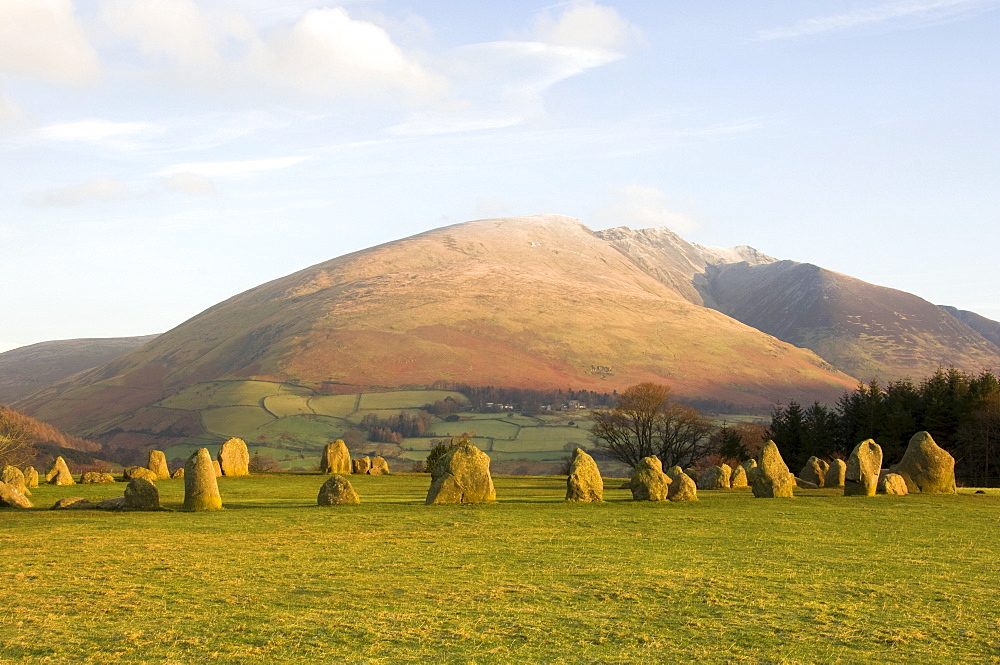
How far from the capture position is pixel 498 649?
1175cm

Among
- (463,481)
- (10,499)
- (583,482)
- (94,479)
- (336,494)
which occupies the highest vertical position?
(463,481)

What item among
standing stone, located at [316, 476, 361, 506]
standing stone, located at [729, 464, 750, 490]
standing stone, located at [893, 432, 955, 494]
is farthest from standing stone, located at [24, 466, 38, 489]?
standing stone, located at [893, 432, 955, 494]

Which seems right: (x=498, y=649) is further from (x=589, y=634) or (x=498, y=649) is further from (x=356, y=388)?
(x=356, y=388)

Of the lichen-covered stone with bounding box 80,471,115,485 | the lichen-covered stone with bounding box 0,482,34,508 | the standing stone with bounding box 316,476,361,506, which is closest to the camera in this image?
the lichen-covered stone with bounding box 0,482,34,508

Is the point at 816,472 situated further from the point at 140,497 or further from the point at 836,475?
the point at 140,497

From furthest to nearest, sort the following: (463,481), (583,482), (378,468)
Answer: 1. (378,468)
2. (583,482)
3. (463,481)

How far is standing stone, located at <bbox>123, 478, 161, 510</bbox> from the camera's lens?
31.4 metres

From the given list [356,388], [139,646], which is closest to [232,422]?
[356,388]

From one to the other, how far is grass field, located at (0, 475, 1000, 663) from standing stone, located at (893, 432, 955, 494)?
956 centimetres

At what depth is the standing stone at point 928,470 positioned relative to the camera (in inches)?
1497

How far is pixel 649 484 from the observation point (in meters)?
35.7

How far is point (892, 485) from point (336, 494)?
23.2 m

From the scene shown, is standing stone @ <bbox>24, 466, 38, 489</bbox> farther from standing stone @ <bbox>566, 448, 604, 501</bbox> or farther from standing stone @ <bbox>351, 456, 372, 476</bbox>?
standing stone @ <bbox>566, 448, 604, 501</bbox>

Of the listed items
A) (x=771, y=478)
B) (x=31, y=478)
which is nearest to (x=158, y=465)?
(x=31, y=478)
